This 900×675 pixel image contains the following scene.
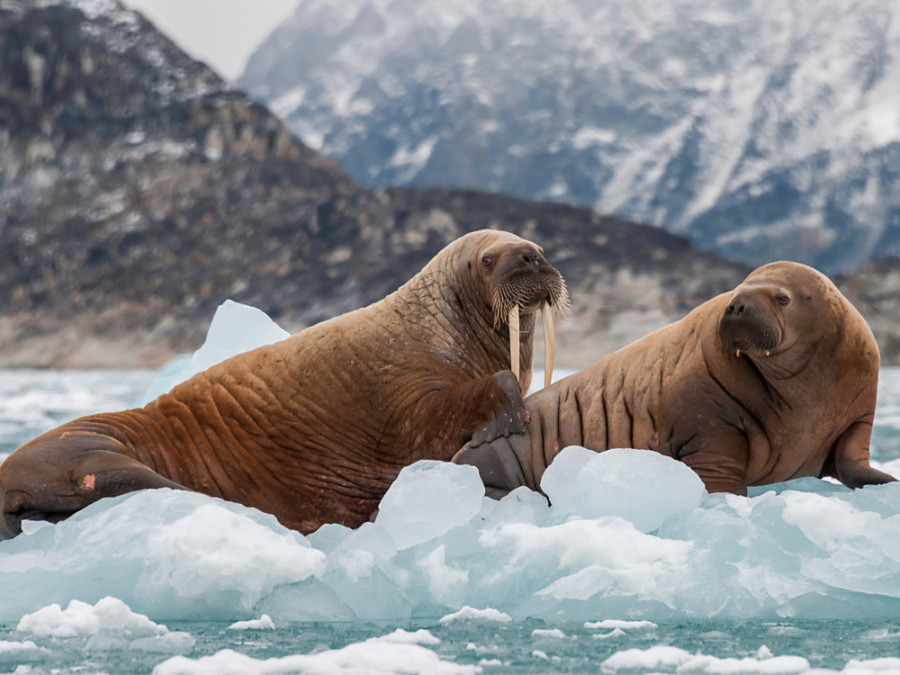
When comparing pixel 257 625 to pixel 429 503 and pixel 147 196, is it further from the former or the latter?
pixel 147 196

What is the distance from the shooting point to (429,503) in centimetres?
344

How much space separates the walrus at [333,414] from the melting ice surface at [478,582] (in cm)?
44

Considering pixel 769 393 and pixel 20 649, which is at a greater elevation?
pixel 769 393

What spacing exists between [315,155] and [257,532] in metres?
77.4

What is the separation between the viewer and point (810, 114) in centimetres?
13362

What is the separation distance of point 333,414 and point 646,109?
14791 cm

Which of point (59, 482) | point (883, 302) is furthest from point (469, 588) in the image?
point (883, 302)

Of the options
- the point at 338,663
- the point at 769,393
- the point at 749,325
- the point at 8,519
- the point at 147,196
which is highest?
the point at 749,325

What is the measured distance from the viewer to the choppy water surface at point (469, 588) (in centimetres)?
248

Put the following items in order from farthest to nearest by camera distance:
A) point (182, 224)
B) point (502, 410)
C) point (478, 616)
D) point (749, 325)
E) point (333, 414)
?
1. point (182, 224)
2. point (333, 414)
3. point (502, 410)
4. point (749, 325)
5. point (478, 616)

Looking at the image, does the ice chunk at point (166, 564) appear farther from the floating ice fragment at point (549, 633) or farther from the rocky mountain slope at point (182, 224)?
the rocky mountain slope at point (182, 224)

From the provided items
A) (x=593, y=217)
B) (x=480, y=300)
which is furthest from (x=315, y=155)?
(x=480, y=300)

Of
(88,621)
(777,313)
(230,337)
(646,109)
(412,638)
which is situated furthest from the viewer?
(646,109)

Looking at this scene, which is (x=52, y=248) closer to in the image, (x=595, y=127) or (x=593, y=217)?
(x=593, y=217)
